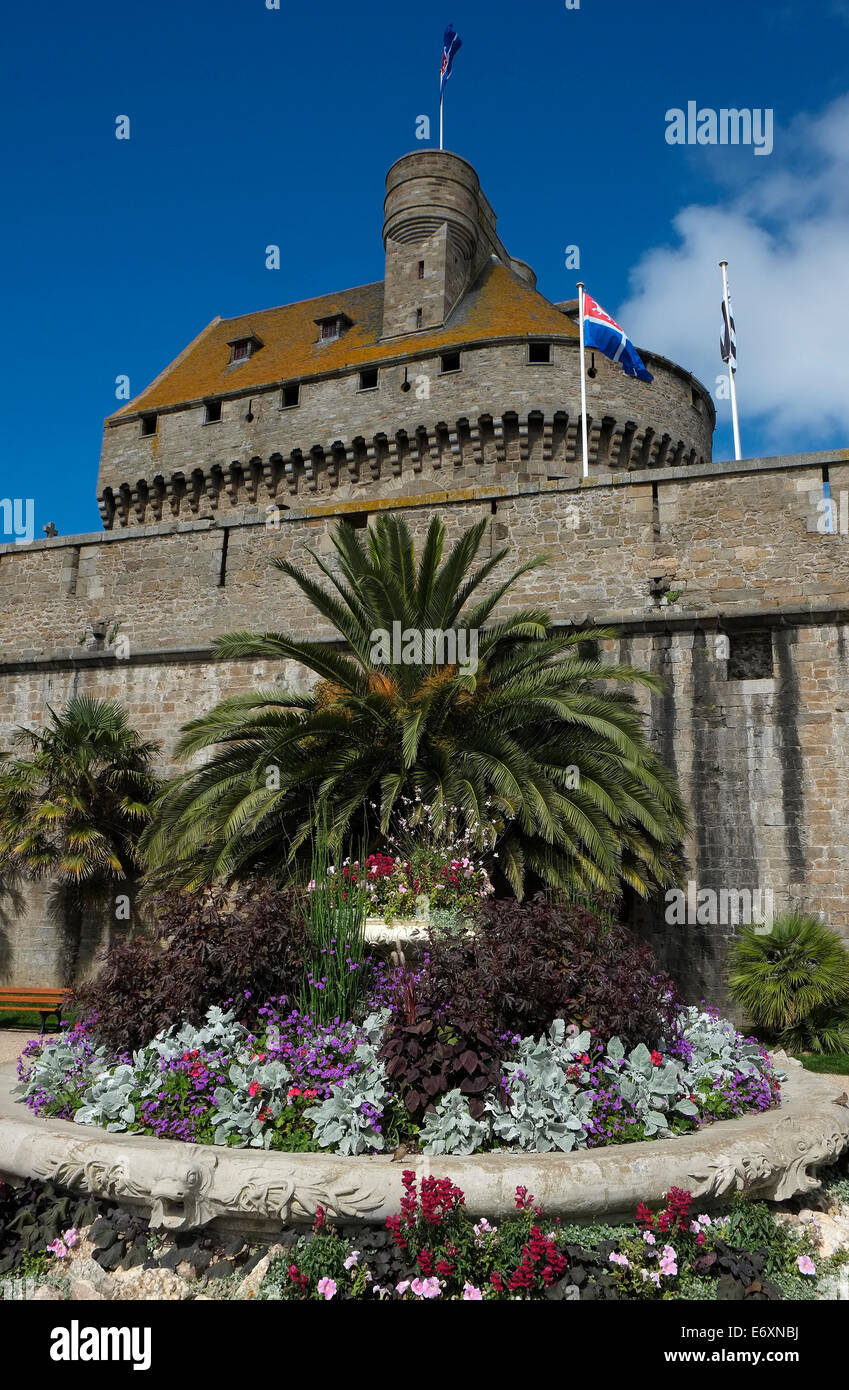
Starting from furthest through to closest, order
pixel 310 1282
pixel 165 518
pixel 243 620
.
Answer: pixel 165 518
pixel 243 620
pixel 310 1282

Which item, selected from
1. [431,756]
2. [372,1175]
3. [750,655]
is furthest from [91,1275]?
[750,655]

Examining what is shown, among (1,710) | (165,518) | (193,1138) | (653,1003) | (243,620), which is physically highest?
(165,518)

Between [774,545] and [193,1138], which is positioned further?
[774,545]

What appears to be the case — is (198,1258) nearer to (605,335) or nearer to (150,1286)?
(150,1286)

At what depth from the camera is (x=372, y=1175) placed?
408 cm

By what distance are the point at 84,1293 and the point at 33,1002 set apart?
7.71 metres

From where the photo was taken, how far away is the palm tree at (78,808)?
38.2 feet

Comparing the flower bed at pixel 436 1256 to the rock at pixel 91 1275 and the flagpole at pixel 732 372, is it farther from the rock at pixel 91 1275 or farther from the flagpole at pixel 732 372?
the flagpole at pixel 732 372

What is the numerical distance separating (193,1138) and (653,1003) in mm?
2563

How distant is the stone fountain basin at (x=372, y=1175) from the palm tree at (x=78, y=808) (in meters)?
7.37
